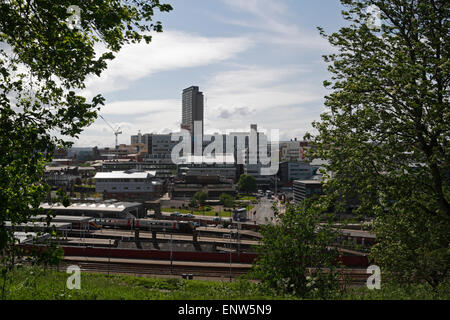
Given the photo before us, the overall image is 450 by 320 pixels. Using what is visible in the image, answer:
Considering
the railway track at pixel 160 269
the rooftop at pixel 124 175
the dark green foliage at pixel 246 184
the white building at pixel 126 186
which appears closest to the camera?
the railway track at pixel 160 269

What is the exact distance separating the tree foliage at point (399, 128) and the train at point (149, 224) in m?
29.4

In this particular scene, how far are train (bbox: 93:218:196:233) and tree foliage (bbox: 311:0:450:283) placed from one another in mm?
29428

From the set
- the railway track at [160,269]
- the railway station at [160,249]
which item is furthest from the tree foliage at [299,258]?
the railway track at [160,269]

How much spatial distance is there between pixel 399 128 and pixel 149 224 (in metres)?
32.7

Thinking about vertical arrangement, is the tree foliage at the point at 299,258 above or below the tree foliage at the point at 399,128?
below

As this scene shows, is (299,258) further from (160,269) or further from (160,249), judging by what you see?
(160,249)

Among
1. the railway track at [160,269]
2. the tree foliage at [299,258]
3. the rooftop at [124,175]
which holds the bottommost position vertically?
the railway track at [160,269]

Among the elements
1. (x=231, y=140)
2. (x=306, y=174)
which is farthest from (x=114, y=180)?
(x=231, y=140)

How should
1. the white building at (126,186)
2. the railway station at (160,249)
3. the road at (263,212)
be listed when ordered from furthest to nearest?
the white building at (126,186) → the road at (263,212) → the railway station at (160,249)

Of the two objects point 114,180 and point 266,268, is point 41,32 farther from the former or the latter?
point 114,180

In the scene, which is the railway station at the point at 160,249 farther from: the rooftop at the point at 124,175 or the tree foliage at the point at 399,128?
the rooftop at the point at 124,175

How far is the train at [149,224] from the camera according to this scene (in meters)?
36.6

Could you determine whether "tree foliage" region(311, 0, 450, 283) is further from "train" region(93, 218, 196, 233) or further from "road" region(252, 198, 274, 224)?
"road" region(252, 198, 274, 224)

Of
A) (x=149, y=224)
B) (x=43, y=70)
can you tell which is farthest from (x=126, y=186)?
(x=43, y=70)
